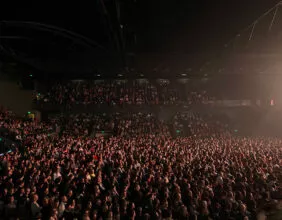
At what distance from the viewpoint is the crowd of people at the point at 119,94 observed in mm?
28328

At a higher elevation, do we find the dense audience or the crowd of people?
the crowd of people

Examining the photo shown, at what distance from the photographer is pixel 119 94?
1200 inches

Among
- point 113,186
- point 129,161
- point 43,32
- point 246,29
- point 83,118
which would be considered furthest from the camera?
point 83,118

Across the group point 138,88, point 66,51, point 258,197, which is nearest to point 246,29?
point 258,197

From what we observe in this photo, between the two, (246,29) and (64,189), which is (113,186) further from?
(246,29)

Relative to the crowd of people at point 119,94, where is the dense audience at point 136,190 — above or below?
below

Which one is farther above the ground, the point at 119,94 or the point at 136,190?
the point at 119,94

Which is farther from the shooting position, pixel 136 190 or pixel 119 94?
pixel 119 94

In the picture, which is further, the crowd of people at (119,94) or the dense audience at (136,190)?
the crowd of people at (119,94)

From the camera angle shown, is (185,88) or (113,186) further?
(185,88)

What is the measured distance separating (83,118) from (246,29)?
818 inches

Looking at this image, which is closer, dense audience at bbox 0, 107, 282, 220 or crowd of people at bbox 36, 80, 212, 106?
dense audience at bbox 0, 107, 282, 220

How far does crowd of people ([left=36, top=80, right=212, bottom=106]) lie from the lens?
2833 centimetres

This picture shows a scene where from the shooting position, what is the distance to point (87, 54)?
2222 cm
